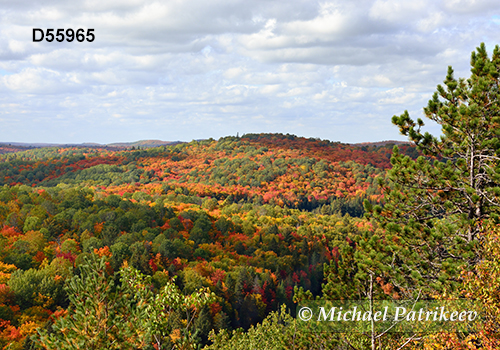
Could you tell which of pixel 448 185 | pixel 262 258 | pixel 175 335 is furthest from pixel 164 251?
pixel 448 185

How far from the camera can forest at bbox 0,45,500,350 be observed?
953cm

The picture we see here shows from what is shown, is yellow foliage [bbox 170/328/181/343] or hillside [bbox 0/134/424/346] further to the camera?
hillside [bbox 0/134/424/346]

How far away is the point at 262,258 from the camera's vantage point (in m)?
85.7

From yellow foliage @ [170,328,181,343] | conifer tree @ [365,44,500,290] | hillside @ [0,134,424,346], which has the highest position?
conifer tree @ [365,44,500,290]

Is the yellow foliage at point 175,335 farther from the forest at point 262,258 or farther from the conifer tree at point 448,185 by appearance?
the conifer tree at point 448,185

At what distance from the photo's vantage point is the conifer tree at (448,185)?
14742mm

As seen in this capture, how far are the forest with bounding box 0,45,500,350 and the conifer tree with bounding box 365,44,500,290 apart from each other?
58mm

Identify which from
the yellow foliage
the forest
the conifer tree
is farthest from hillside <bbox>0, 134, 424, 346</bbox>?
the conifer tree

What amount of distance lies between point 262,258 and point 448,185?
7276cm

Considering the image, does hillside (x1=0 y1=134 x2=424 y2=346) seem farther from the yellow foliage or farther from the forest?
the yellow foliage

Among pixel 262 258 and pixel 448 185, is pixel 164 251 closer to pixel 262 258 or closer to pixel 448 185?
pixel 262 258

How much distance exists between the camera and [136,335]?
748 cm

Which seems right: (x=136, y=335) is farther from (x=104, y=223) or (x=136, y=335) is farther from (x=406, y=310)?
(x=104, y=223)

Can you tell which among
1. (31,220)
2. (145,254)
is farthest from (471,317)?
(31,220)
